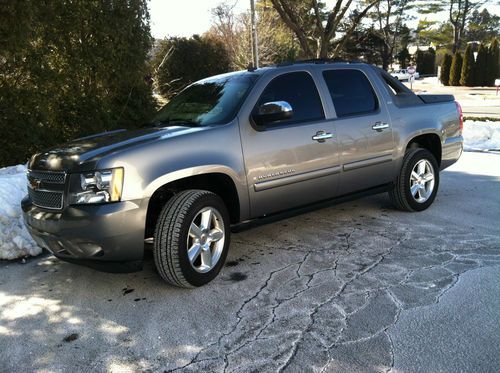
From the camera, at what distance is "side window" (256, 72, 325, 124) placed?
181 inches

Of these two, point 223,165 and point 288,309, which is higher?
point 223,165

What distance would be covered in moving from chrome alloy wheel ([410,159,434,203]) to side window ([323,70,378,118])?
1034mm

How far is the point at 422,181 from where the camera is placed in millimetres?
5918

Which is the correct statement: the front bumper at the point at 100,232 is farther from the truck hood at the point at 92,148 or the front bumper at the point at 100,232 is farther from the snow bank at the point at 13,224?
the snow bank at the point at 13,224

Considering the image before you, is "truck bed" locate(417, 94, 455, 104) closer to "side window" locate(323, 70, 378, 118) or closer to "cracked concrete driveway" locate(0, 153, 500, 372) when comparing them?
"side window" locate(323, 70, 378, 118)

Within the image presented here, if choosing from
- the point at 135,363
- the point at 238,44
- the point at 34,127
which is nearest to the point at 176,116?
the point at 135,363

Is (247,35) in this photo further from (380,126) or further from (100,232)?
(100,232)

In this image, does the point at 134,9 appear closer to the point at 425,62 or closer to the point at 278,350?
the point at 278,350

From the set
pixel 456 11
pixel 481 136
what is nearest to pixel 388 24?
pixel 456 11

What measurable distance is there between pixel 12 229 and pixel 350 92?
386 centimetres

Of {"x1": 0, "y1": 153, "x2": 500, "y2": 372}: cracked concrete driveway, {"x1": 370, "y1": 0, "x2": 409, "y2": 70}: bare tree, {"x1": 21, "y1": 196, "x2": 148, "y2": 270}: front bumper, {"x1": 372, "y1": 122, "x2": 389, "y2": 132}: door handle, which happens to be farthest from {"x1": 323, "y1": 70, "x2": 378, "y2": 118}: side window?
{"x1": 370, "y1": 0, "x2": 409, "y2": 70}: bare tree

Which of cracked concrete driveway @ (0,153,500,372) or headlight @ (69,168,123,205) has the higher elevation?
headlight @ (69,168,123,205)

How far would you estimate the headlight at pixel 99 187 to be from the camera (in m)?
3.50

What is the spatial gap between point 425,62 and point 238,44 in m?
36.2
